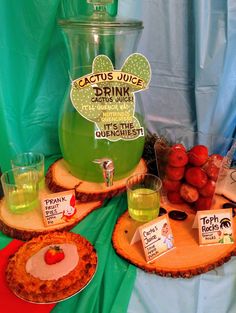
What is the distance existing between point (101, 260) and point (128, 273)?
63mm

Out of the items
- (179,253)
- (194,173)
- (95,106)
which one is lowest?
(179,253)

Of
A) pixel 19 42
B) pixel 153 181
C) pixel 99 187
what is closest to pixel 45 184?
pixel 99 187

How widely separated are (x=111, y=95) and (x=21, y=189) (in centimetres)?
32

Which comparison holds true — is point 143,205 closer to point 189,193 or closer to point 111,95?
point 189,193

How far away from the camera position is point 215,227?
0.71 metres

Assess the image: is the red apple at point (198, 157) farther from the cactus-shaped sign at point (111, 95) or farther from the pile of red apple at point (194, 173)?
the cactus-shaped sign at point (111, 95)

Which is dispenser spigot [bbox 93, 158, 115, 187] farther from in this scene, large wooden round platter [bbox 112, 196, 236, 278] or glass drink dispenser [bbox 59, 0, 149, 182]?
large wooden round platter [bbox 112, 196, 236, 278]

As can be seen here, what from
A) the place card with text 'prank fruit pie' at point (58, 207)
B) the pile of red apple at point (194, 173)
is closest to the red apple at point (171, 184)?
the pile of red apple at point (194, 173)

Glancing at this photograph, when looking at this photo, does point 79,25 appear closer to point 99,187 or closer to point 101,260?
point 99,187

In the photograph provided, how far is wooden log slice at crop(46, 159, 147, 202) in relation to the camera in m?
0.82

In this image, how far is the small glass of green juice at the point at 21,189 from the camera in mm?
796

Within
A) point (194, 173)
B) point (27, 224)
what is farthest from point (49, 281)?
point (194, 173)

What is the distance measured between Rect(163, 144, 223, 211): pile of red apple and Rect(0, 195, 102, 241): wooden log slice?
23 cm

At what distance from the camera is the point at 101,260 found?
2.23ft
